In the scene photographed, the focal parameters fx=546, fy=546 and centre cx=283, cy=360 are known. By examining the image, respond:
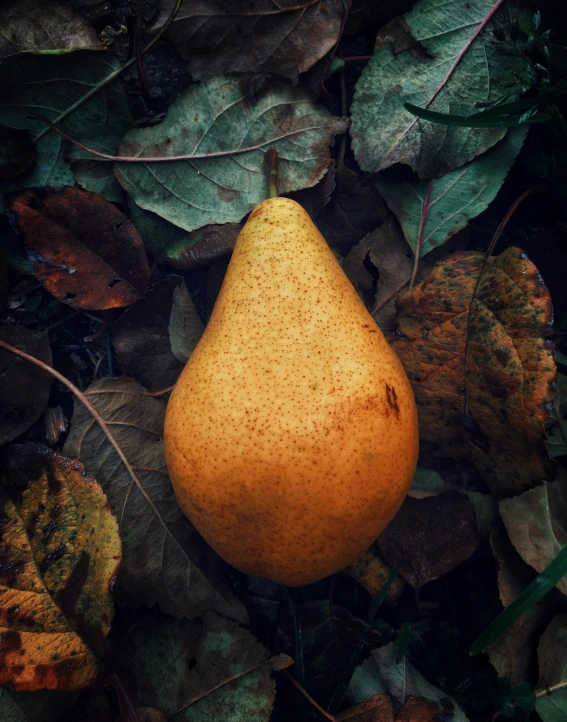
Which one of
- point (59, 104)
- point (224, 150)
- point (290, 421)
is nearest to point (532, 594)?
point (290, 421)

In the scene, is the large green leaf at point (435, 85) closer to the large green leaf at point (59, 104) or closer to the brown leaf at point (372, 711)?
the large green leaf at point (59, 104)

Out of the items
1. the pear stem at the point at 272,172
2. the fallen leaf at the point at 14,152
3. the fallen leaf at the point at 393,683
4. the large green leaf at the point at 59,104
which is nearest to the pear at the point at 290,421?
the pear stem at the point at 272,172

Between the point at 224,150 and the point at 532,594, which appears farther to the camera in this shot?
the point at 224,150

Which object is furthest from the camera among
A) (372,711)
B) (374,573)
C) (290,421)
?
(374,573)

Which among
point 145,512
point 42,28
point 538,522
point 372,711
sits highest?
point 42,28

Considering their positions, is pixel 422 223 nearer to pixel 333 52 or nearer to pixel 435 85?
pixel 435 85
